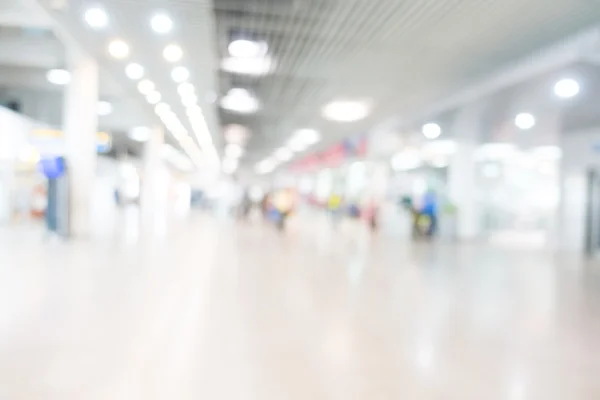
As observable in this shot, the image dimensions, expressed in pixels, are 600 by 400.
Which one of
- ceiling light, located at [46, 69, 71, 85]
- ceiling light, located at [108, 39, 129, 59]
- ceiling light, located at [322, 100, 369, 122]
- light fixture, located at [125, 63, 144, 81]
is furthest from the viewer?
ceiling light, located at [322, 100, 369, 122]

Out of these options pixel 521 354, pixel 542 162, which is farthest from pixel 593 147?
pixel 521 354

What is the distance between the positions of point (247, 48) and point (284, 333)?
8.94 m

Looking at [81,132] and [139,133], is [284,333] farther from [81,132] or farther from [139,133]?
[139,133]

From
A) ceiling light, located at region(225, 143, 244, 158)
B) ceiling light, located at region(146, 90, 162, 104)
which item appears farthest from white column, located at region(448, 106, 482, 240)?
ceiling light, located at region(225, 143, 244, 158)

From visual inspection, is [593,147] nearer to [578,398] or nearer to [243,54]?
[243,54]

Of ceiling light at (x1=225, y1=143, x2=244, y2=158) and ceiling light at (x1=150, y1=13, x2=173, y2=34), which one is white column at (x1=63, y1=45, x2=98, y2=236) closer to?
ceiling light at (x1=150, y1=13, x2=173, y2=34)

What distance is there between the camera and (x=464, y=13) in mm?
8961

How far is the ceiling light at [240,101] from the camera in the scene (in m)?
18.2

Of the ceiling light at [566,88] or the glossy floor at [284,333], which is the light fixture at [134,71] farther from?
the ceiling light at [566,88]

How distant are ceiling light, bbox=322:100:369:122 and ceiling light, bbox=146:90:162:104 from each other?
18.3ft

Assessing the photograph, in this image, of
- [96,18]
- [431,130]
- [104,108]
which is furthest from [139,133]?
[96,18]

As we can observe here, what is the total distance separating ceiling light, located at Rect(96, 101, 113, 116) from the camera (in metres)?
22.0

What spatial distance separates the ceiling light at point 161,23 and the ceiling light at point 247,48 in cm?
163

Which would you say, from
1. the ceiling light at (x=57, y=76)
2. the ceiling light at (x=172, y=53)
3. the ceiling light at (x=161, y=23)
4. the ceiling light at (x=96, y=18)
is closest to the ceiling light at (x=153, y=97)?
the ceiling light at (x=57, y=76)
